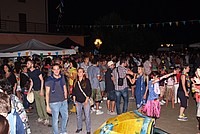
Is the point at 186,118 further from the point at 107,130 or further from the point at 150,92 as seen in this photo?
the point at 107,130

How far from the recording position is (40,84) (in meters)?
7.85

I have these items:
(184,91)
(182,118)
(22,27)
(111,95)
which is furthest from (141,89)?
(22,27)

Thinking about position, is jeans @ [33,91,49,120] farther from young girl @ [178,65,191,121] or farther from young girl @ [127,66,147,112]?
young girl @ [178,65,191,121]

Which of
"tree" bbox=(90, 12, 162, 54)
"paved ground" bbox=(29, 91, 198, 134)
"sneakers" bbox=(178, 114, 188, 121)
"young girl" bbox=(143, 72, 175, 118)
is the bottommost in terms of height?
"paved ground" bbox=(29, 91, 198, 134)

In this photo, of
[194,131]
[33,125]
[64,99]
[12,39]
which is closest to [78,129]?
[64,99]

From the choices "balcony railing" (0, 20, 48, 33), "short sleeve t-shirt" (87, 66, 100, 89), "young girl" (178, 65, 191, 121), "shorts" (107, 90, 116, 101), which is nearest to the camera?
"young girl" (178, 65, 191, 121)

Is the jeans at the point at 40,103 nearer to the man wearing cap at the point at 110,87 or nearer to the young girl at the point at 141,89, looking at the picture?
the man wearing cap at the point at 110,87

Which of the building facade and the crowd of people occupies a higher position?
the building facade

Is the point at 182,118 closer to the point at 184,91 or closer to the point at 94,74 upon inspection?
the point at 184,91

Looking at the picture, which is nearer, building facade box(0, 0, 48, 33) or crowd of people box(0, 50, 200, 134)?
crowd of people box(0, 50, 200, 134)

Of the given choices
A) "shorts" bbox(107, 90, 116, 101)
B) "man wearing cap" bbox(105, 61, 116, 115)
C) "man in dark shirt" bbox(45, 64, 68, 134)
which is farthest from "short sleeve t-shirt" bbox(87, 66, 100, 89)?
"man in dark shirt" bbox(45, 64, 68, 134)

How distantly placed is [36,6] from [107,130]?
2807cm

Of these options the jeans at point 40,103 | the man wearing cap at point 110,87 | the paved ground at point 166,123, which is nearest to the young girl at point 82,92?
the paved ground at point 166,123

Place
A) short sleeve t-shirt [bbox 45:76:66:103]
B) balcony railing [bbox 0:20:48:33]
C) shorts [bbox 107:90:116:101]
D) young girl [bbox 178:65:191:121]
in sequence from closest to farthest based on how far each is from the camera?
short sleeve t-shirt [bbox 45:76:66:103] < young girl [bbox 178:65:191:121] < shorts [bbox 107:90:116:101] < balcony railing [bbox 0:20:48:33]
